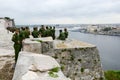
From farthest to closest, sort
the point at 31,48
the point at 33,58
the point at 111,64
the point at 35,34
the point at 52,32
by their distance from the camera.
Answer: the point at 111,64
the point at 52,32
the point at 35,34
the point at 31,48
the point at 33,58

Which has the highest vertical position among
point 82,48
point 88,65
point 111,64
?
point 82,48

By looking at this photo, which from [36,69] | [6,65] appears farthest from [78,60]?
[36,69]

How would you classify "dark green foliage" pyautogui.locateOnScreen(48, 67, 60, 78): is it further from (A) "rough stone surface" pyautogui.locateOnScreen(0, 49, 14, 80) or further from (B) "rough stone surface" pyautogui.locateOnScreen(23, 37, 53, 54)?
(A) "rough stone surface" pyautogui.locateOnScreen(0, 49, 14, 80)

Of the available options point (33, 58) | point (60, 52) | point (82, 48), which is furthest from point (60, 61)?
point (33, 58)

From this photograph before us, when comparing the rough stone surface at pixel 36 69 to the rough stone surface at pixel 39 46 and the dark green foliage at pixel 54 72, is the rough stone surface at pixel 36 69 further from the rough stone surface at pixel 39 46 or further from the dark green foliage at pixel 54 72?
the rough stone surface at pixel 39 46

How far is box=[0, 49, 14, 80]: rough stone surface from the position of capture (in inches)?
364

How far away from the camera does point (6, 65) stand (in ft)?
33.0

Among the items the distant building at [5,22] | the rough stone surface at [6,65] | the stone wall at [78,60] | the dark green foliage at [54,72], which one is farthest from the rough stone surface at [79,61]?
the distant building at [5,22]

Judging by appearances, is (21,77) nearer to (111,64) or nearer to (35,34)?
(35,34)

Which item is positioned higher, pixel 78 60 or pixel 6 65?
pixel 78 60

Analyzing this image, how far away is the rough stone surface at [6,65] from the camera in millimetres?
9242

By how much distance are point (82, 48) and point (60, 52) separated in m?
0.97

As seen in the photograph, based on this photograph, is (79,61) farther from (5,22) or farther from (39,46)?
(5,22)

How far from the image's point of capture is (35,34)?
11.3 meters
